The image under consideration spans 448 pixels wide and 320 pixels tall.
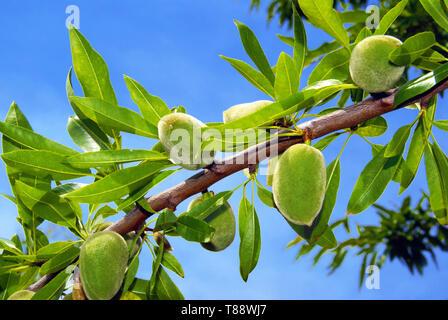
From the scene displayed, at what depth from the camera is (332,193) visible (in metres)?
0.97

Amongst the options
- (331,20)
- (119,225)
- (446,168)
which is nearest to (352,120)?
(331,20)

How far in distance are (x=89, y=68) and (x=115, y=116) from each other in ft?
0.52

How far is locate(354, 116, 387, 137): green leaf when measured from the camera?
101 centimetres

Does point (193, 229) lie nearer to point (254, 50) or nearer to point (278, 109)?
point (278, 109)

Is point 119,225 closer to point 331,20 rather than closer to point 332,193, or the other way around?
point 332,193

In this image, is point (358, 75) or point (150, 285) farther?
point (150, 285)

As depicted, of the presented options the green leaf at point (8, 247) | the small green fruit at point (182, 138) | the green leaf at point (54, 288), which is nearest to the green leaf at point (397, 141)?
the small green fruit at point (182, 138)

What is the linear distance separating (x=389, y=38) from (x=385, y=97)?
108 millimetres

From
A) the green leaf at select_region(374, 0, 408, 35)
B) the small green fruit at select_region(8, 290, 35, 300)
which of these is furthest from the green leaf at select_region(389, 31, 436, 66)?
the small green fruit at select_region(8, 290, 35, 300)

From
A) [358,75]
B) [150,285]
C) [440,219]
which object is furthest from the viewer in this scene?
[440,219]

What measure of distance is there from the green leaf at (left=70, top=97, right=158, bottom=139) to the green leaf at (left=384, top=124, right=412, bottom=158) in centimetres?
50

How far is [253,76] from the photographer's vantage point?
92 cm

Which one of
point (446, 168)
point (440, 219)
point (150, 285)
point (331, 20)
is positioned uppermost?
point (331, 20)

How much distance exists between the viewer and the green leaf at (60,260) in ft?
3.02
